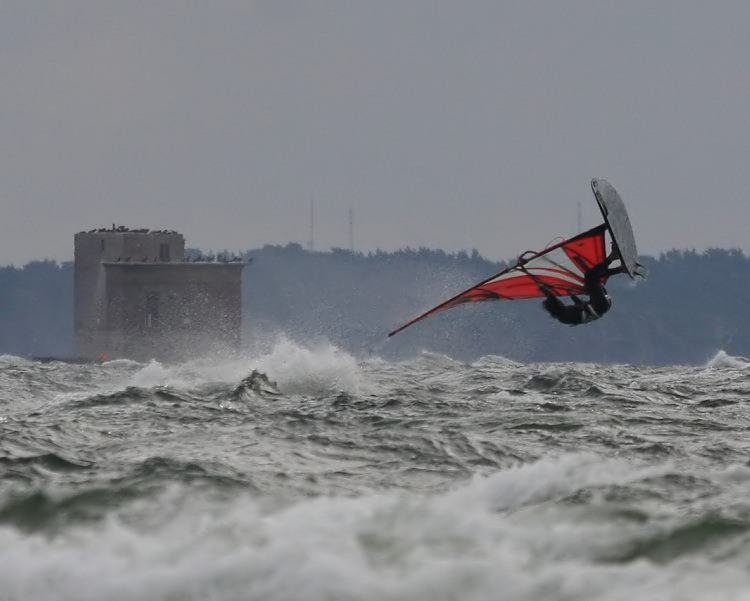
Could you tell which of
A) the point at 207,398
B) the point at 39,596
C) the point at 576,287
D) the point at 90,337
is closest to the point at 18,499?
the point at 39,596

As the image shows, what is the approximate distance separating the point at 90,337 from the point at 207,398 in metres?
91.6

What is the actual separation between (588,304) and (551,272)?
129 inches

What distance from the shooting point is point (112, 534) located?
1276 centimetres

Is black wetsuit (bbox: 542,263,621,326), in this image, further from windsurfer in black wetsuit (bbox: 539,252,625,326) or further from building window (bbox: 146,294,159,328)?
building window (bbox: 146,294,159,328)

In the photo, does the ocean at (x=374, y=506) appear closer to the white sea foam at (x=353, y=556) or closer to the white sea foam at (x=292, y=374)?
the white sea foam at (x=353, y=556)

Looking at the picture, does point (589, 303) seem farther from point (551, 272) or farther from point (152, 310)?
point (152, 310)

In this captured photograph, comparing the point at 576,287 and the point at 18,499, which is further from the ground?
the point at 576,287

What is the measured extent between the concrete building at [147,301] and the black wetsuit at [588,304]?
9030cm

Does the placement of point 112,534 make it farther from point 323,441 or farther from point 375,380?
point 375,380

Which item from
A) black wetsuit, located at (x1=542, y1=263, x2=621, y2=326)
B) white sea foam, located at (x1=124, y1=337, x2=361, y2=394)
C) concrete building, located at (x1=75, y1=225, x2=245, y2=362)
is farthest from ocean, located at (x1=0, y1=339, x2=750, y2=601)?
concrete building, located at (x1=75, y1=225, x2=245, y2=362)

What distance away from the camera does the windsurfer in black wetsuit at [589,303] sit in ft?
77.0

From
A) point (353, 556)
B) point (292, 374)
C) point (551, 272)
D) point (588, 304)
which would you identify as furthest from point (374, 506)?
point (292, 374)

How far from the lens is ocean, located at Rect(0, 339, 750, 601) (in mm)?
11492

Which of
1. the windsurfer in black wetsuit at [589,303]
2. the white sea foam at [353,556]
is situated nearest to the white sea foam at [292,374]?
the windsurfer in black wetsuit at [589,303]
